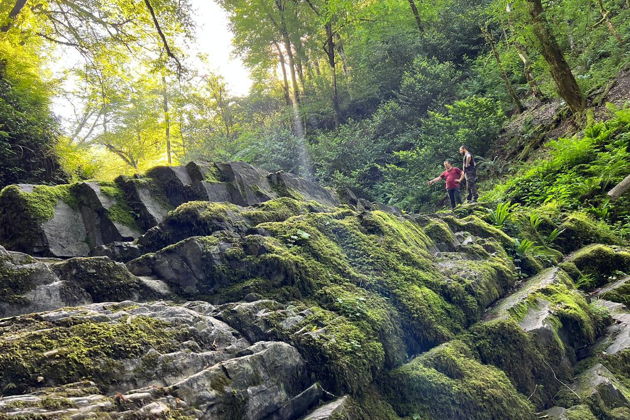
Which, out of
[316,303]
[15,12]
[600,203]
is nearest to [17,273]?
[316,303]

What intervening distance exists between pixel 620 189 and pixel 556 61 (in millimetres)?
4422

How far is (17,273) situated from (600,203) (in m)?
10.1

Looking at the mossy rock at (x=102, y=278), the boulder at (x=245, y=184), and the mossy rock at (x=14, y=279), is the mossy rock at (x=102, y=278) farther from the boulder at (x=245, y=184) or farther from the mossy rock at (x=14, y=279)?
the boulder at (x=245, y=184)

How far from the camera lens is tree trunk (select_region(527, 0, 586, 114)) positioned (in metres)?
10.5

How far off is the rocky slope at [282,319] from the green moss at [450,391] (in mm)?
11

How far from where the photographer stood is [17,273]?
2.86 m

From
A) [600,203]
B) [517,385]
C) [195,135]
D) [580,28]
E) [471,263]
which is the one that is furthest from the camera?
[195,135]

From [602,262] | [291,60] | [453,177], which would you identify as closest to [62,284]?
[602,262]

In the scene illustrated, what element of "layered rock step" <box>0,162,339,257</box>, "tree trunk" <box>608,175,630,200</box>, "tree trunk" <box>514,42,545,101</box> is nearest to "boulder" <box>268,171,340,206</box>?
"layered rock step" <box>0,162,339,257</box>

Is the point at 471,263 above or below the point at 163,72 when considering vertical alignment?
below

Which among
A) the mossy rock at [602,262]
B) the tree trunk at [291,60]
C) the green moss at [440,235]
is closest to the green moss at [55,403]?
the green moss at [440,235]

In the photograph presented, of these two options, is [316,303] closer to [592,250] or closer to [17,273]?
[17,273]

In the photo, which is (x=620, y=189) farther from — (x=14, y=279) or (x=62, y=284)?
(x=14, y=279)

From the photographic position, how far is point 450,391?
3.14m
